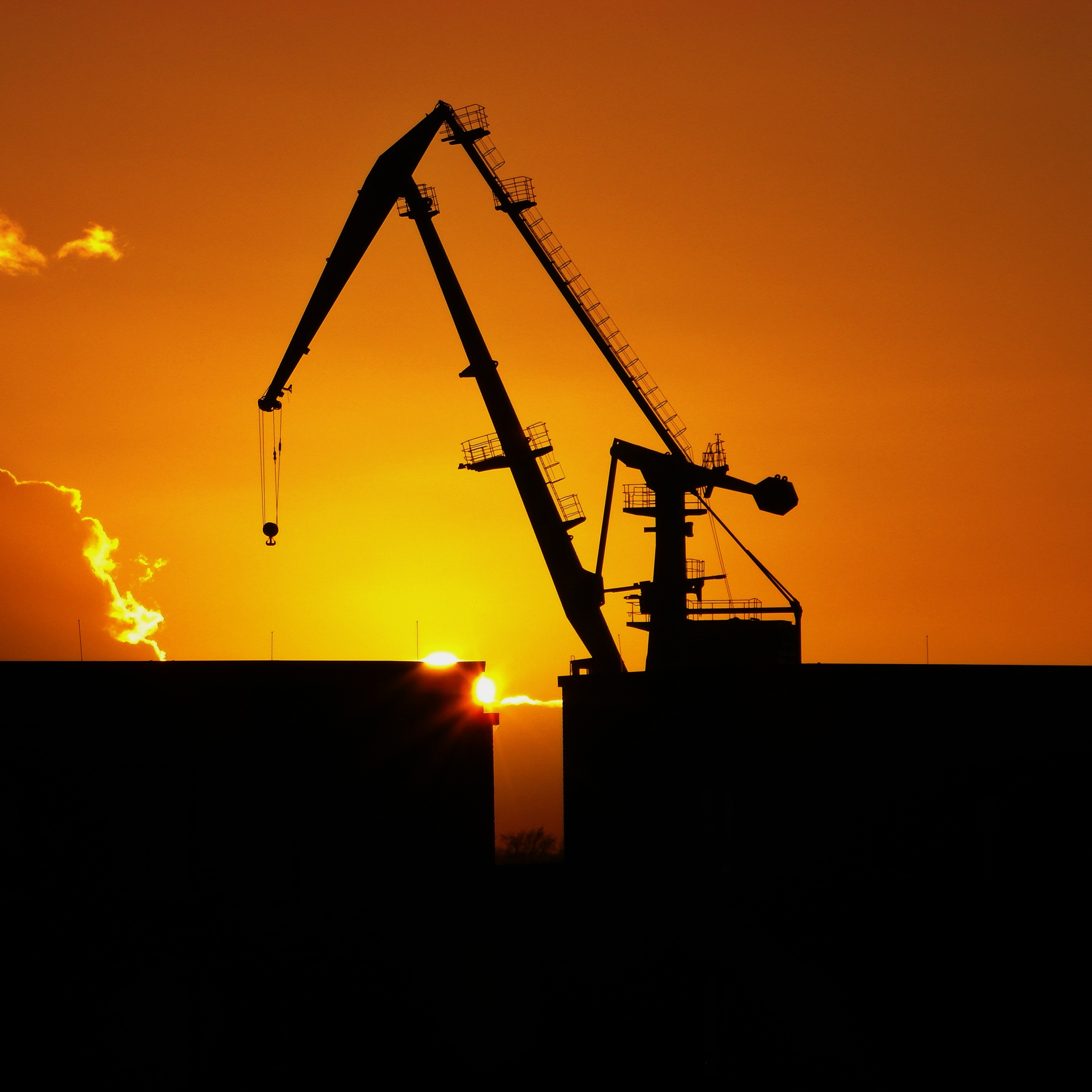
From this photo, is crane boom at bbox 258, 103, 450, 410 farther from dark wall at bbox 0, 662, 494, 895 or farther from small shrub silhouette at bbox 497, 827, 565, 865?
small shrub silhouette at bbox 497, 827, 565, 865

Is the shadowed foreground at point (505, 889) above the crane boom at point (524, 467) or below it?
below

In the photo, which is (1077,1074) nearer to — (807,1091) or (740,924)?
(807,1091)

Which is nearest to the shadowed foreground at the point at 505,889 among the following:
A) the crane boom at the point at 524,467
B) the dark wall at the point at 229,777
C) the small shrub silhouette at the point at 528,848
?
the dark wall at the point at 229,777

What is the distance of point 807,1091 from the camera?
17250mm

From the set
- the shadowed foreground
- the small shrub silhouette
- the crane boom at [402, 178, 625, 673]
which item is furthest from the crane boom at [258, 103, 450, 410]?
the small shrub silhouette

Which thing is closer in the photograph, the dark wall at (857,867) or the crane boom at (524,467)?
the dark wall at (857,867)

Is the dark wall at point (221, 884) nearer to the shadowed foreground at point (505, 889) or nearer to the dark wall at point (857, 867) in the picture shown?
the shadowed foreground at point (505, 889)

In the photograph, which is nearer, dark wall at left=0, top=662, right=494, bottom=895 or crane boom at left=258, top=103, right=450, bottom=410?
dark wall at left=0, top=662, right=494, bottom=895

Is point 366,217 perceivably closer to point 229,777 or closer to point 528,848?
point 229,777

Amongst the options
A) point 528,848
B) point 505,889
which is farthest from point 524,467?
point 528,848

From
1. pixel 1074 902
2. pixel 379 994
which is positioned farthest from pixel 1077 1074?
pixel 379 994

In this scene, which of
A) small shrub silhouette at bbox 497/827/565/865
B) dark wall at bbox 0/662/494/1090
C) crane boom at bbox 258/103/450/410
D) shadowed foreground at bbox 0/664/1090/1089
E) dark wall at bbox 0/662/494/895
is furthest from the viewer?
small shrub silhouette at bbox 497/827/565/865

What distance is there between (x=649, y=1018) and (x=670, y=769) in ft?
13.7

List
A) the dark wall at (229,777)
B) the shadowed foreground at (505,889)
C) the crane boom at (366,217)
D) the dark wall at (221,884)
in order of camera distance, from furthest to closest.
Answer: the crane boom at (366,217) → the dark wall at (229,777) → the shadowed foreground at (505,889) → the dark wall at (221,884)
